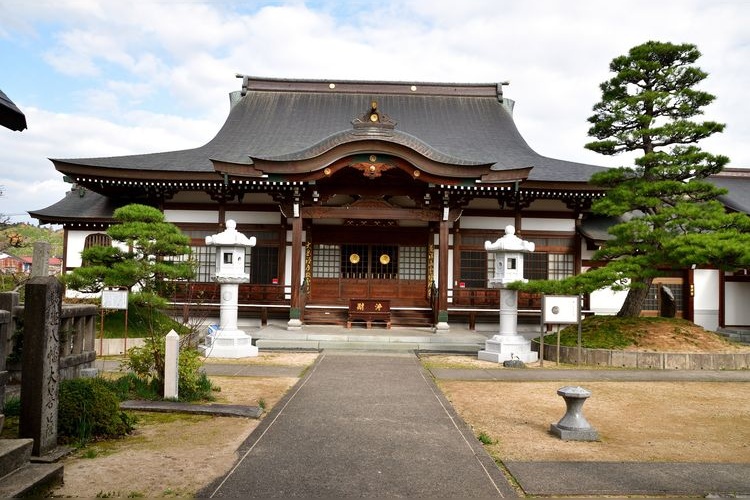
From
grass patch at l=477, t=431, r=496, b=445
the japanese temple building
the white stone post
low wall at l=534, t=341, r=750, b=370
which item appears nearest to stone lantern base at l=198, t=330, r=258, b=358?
the japanese temple building

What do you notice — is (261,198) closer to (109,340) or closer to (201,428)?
(109,340)

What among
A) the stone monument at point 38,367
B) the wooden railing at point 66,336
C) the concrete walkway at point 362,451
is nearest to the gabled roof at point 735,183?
the concrete walkway at point 362,451

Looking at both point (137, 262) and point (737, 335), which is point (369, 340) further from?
point (737, 335)

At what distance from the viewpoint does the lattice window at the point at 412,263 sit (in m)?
17.8

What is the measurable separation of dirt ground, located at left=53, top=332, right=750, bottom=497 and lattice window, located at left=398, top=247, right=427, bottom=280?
8503 mm

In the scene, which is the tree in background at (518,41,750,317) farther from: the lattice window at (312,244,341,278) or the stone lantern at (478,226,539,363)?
the lattice window at (312,244,341,278)

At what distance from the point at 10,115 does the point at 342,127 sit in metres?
17.0

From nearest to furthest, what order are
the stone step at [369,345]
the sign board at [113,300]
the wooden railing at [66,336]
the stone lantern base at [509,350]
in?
1. the wooden railing at [66,336]
2. the sign board at [113,300]
3. the stone lantern base at [509,350]
4. the stone step at [369,345]

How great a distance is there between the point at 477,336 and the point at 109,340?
9.46m

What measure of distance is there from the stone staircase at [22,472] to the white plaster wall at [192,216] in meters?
13.6

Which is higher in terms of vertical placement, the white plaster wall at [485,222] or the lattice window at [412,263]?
the white plaster wall at [485,222]

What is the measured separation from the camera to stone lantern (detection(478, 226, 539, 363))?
39.3 feet

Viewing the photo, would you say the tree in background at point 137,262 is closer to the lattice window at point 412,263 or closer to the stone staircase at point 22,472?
the lattice window at point 412,263

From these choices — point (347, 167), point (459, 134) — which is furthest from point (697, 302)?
point (347, 167)
